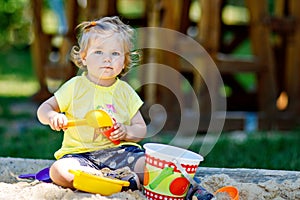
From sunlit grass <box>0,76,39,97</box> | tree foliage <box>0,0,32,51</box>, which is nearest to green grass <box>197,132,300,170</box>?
sunlit grass <box>0,76,39,97</box>

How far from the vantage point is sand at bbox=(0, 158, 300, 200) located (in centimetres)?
295

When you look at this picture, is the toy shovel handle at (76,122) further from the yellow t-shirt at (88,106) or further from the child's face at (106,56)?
the child's face at (106,56)

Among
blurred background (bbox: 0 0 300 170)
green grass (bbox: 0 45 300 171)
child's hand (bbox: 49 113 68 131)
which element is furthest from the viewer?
blurred background (bbox: 0 0 300 170)

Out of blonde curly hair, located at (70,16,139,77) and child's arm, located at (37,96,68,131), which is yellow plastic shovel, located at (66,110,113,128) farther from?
blonde curly hair, located at (70,16,139,77)

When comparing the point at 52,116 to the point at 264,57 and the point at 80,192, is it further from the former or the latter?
the point at 264,57

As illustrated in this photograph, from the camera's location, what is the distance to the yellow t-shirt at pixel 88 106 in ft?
10.6

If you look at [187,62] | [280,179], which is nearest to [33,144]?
[187,62]

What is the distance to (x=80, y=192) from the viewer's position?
298 centimetres

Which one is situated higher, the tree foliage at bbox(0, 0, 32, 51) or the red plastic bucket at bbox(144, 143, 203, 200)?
the red plastic bucket at bbox(144, 143, 203, 200)

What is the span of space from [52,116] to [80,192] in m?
0.38

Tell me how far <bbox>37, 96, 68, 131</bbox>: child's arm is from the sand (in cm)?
27

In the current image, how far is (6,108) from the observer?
780cm

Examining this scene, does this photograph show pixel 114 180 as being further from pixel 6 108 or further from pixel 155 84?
pixel 6 108

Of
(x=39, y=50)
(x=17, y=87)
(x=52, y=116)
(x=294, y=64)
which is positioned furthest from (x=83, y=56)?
(x=17, y=87)
